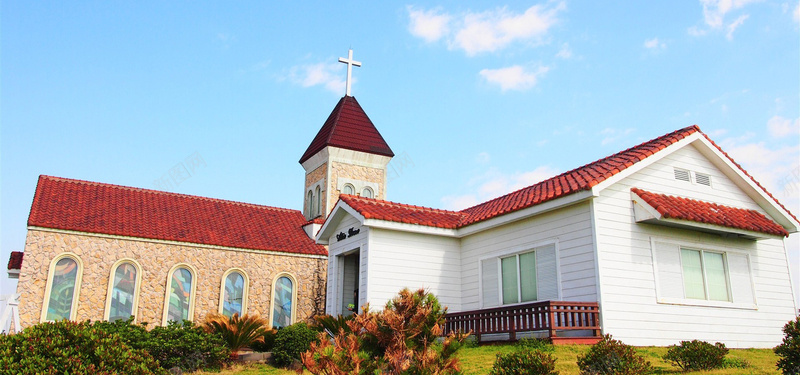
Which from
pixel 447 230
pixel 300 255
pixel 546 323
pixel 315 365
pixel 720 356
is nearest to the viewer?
pixel 315 365

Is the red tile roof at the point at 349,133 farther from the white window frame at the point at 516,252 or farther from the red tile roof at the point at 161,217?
the white window frame at the point at 516,252

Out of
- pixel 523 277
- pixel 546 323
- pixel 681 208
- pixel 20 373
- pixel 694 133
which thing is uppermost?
pixel 694 133

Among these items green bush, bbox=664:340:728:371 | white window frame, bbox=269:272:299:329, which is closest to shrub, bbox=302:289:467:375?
green bush, bbox=664:340:728:371

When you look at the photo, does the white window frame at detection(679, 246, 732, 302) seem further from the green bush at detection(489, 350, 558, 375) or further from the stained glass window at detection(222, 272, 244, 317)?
the stained glass window at detection(222, 272, 244, 317)

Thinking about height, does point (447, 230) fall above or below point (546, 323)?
above

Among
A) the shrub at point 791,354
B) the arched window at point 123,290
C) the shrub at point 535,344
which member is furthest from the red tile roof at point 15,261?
the shrub at point 791,354

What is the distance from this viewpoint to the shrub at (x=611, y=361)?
9031 mm

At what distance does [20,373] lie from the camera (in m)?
8.27

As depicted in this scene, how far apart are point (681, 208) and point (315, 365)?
10.1m

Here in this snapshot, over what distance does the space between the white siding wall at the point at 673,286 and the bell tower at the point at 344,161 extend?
1810cm

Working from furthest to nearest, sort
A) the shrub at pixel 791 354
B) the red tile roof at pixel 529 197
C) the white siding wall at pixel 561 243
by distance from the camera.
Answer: the red tile roof at pixel 529 197, the white siding wall at pixel 561 243, the shrub at pixel 791 354

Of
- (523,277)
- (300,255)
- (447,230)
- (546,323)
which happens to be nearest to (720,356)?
(546,323)

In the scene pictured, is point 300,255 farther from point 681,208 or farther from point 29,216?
point 681,208

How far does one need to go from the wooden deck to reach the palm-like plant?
5.33m
